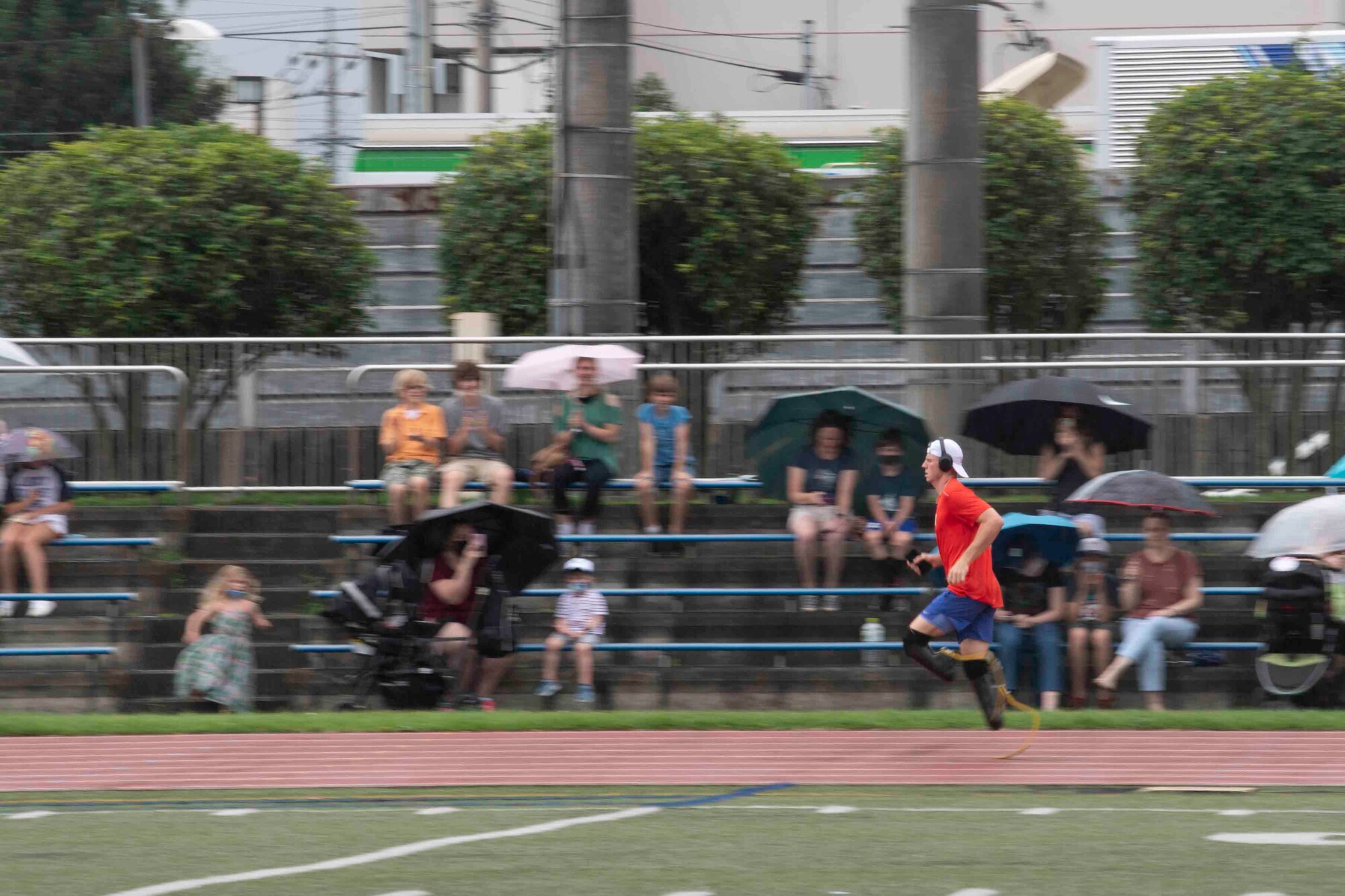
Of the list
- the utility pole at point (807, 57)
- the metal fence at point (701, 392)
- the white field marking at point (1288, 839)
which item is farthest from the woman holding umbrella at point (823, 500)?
the utility pole at point (807, 57)

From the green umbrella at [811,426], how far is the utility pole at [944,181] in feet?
2.28

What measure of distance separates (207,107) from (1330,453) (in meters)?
36.4

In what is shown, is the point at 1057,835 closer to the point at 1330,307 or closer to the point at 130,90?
the point at 1330,307

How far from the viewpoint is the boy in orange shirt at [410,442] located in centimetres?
1327

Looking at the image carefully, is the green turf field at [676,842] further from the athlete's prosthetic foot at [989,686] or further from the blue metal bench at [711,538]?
the blue metal bench at [711,538]

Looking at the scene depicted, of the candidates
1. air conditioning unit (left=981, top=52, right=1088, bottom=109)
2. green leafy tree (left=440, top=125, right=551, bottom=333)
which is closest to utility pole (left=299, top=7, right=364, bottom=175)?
air conditioning unit (left=981, top=52, right=1088, bottom=109)

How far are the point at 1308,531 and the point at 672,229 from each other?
861 cm

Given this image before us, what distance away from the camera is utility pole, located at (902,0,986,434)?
13.6 m

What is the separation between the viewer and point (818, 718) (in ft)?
37.4

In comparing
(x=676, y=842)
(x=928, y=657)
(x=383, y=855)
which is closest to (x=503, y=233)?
(x=928, y=657)

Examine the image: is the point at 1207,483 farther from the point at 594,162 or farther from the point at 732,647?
the point at 594,162

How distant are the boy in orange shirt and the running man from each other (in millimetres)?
4476

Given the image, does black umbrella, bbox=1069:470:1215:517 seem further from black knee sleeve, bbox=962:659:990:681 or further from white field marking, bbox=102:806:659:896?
white field marking, bbox=102:806:659:896

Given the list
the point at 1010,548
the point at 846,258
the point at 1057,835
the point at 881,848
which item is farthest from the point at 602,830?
the point at 846,258
